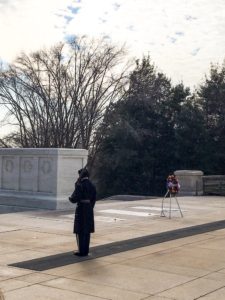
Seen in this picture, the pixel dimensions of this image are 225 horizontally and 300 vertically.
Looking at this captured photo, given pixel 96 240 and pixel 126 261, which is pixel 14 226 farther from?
pixel 126 261

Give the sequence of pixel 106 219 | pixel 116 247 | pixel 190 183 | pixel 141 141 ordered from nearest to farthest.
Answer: pixel 116 247 → pixel 106 219 → pixel 190 183 → pixel 141 141

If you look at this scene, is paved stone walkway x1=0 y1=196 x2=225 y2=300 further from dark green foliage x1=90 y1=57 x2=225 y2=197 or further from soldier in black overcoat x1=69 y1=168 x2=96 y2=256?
dark green foliage x1=90 y1=57 x2=225 y2=197

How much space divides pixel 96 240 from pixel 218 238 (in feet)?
9.05

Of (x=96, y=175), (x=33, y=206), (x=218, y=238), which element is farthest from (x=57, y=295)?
(x=96, y=175)

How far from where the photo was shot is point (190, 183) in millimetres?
25141

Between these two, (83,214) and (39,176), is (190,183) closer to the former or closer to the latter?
(39,176)

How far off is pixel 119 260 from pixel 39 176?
9492 mm

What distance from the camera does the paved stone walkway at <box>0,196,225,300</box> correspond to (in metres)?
6.77

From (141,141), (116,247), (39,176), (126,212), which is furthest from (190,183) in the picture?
(116,247)

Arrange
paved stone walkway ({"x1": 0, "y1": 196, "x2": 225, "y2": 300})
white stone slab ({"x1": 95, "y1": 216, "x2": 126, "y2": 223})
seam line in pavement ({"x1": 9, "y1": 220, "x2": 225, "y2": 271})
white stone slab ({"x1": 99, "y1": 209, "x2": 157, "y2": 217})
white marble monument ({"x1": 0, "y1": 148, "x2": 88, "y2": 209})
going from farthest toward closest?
white marble monument ({"x1": 0, "y1": 148, "x2": 88, "y2": 209}) < white stone slab ({"x1": 99, "y1": 209, "x2": 157, "y2": 217}) < white stone slab ({"x1": 95, "y1": 216, "x2": 126, "y2": 223}) < seam line in pavement ({"x1": 9, "y1": 220, "x2": 225, "y2": 271}) < paved stone walkway ({"x1": 0, "y1": 196, "x2": 225, "y2": 300})

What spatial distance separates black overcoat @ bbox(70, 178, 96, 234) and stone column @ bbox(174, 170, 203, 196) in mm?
16135

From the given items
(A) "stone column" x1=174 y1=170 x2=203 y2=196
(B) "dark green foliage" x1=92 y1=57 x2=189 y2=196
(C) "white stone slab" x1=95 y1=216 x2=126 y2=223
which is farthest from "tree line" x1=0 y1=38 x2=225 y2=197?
(C) "white stone slab" x1=95 y1=216 x2=126 y2=223

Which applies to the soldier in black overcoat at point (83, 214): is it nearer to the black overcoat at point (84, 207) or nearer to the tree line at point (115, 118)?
the black overcoat at point (84, 207)

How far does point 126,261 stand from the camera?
28.5 feet
